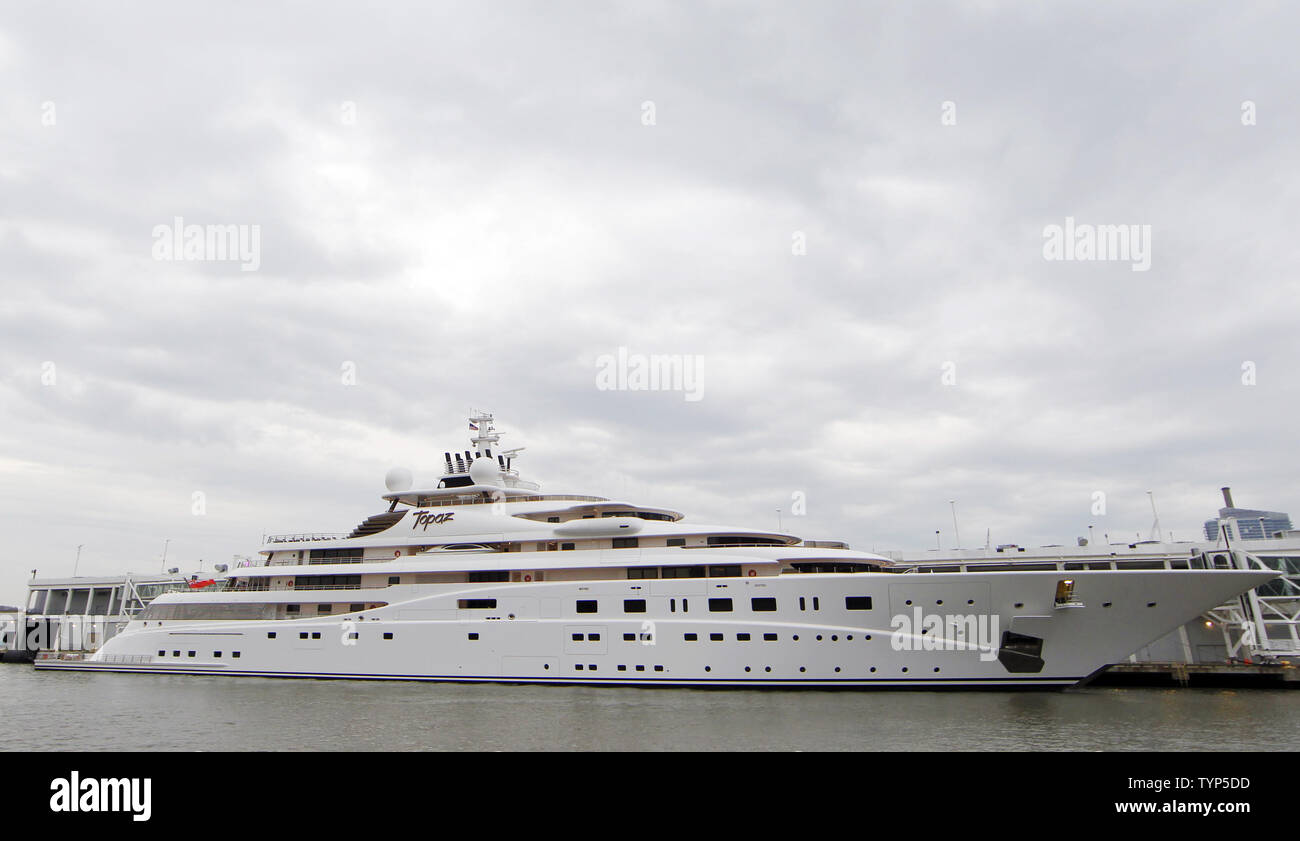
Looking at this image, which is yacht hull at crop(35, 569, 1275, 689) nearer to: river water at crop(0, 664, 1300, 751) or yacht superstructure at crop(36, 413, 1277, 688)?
yacht superstructure at crop(36, 413, 1277, 688)

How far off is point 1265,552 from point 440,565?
1171 inches

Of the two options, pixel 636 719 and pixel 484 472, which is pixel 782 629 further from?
pixel 484 472

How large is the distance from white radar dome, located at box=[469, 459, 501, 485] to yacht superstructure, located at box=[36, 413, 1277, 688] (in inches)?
3.3

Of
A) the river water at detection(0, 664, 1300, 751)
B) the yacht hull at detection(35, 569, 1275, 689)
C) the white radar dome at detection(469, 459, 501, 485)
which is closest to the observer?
the river water at detection(0, 664, 1300, 751)

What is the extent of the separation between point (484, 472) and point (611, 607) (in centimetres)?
848

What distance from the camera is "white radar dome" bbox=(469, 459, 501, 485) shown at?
27.3m

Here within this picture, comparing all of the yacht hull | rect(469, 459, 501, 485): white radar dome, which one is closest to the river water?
the yacht hull

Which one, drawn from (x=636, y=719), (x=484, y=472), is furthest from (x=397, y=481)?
(x=636, y=719)

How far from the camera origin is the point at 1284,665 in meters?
22.1

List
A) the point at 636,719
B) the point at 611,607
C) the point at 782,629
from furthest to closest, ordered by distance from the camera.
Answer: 1. the point at 611,607
2. the point at 782,629
3. the point at 636,719

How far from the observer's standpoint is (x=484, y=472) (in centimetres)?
2728

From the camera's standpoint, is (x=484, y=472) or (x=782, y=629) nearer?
(x=782, y=629)
